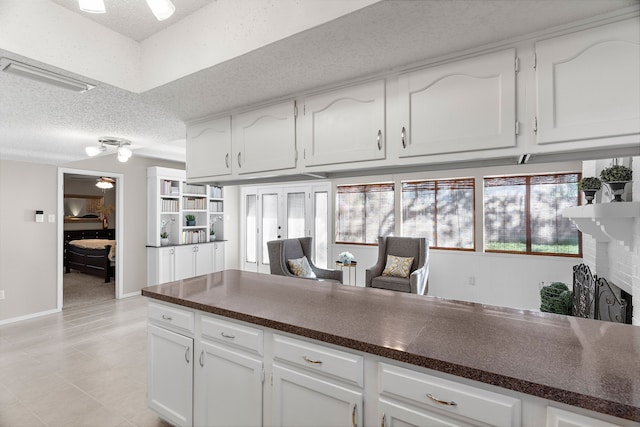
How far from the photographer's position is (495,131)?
4.56ft

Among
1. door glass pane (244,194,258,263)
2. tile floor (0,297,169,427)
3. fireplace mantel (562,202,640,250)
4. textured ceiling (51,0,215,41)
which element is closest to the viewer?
textured ceiling (51,0,215,41)

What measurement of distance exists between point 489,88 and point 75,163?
5.63 metres

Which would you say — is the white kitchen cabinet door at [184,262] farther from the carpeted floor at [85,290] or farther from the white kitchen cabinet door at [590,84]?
the white kitchen cabinet door at [590,84]

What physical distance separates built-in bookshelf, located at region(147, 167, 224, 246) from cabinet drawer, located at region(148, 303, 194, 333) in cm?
370

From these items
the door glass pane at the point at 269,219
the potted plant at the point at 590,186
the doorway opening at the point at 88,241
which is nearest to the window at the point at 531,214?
the potted plant at the point at 590,186

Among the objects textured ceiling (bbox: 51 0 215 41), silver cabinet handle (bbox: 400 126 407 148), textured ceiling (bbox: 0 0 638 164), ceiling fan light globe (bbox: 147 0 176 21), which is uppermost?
textured ceiling (bbox: 51 0 215 41)

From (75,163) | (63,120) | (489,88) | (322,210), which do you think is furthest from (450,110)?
(75,163)

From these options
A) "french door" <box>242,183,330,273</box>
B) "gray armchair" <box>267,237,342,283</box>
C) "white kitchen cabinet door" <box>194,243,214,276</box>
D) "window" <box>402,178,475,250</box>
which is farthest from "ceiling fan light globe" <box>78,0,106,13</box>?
"white kitchen cabinet door" <box>194,243,214,276</box>

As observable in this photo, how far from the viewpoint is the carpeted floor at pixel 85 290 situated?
5.23 metres

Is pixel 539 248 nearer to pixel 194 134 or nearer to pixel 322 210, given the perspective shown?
pixel 322 210

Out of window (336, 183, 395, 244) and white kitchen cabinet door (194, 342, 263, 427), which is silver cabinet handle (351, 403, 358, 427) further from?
window (336, 183, 395, 244)

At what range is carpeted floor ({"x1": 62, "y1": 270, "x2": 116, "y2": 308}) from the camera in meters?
5.23

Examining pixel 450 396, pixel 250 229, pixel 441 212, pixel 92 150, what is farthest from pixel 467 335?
pixel 250 229

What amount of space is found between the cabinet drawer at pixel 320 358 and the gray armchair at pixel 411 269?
2923mm
